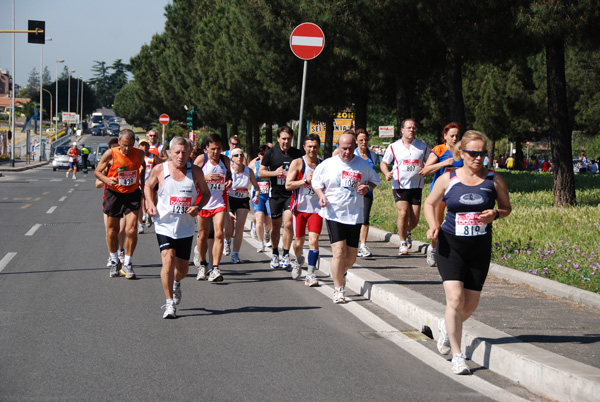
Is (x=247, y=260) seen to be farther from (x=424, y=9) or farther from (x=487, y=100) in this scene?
(x=487, y=100)

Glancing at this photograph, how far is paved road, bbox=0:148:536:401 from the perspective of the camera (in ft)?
18.2

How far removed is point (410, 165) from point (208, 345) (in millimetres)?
5566

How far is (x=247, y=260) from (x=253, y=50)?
22.2m

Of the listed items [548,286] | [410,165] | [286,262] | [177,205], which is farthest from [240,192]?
[548,286]

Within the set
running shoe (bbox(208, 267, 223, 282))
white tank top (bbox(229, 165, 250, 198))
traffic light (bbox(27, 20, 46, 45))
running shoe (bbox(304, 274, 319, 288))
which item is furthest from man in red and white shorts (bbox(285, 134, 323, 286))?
traffic light (bbox(27, 20, 46, 45))

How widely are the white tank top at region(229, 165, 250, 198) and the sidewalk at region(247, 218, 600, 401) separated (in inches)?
60.8

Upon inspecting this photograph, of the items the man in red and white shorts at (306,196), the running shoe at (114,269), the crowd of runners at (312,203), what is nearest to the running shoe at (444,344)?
the crowd of runners at (312,203)

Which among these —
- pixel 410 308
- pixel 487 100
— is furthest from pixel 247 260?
pixel 487 100

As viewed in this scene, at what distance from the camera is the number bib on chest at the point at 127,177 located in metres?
10.6

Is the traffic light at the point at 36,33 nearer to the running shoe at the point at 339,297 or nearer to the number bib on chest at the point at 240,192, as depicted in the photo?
the number bib on chest at the point at 240,192

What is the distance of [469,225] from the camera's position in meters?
6.09

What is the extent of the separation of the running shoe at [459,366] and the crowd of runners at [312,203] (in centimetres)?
1

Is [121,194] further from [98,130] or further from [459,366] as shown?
[98,130]

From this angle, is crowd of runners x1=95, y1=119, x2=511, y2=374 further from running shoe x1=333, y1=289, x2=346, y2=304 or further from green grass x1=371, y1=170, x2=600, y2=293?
green grass x1=371, y1=170, x2=600, y2=293
